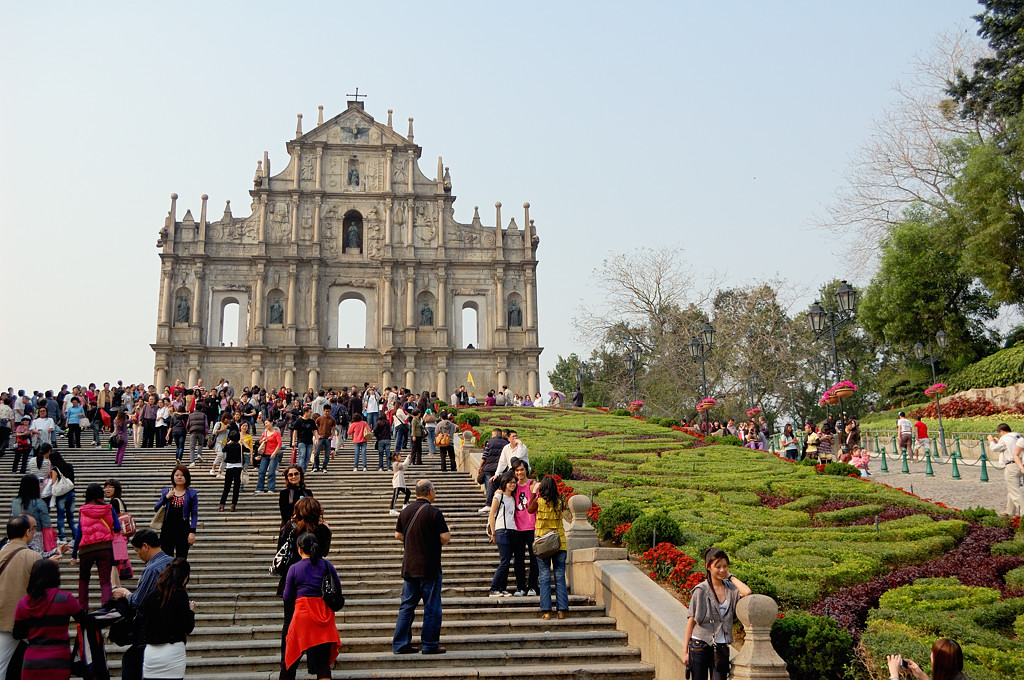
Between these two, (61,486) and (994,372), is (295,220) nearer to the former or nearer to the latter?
(994,372)

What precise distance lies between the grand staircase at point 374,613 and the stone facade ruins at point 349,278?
27574mm

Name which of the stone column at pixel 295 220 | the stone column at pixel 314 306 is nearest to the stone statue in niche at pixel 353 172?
the stone column at pixel 295 220

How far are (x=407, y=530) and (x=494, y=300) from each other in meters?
36.6

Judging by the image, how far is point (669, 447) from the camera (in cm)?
2347

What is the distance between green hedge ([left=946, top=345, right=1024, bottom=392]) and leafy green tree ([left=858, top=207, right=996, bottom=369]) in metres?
2.53

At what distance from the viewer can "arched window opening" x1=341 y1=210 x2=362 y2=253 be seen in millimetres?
45406

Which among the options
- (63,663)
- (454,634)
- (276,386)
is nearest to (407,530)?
(454,634)

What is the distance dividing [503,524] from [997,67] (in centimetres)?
2549

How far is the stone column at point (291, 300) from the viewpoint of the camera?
43219 millimetres

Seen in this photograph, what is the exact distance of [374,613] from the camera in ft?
31.3

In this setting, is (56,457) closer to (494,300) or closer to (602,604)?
(602,604)

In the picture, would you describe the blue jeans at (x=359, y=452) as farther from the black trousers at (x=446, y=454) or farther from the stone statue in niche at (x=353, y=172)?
the stone statue in niche at (x=353, y=172)

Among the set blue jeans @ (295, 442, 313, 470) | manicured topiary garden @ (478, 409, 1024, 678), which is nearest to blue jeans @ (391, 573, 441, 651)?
manicured topiary garden @ (478, 409, 1024, 678)

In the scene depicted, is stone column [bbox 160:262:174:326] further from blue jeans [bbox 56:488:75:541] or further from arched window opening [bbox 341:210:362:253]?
blue jeans [bbox 56:488:75:541]
